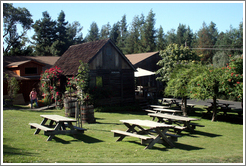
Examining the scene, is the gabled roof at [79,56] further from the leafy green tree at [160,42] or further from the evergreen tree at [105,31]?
the evergreen tree at [105,31]

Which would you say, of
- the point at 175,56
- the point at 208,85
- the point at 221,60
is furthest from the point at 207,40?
the point at 208,85

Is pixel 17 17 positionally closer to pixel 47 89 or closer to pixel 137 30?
pixel 47 89

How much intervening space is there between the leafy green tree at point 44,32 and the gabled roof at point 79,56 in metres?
28.9

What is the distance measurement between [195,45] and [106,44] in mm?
52449

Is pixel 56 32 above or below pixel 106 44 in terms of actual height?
above

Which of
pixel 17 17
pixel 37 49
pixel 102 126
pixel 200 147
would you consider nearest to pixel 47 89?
pixel 102 126

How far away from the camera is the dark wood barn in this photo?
2103 cm

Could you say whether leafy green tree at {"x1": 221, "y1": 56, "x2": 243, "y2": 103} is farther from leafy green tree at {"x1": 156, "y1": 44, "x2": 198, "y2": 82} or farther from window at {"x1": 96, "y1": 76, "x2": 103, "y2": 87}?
leafy green tree at {"x1": 156, "y1": 44, "x2": 198, "y2": 82}

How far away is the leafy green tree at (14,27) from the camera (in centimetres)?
4319

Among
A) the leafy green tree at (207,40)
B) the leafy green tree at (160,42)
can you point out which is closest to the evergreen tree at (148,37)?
the leafy green tree at (160,42)

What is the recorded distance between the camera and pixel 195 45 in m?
68.8

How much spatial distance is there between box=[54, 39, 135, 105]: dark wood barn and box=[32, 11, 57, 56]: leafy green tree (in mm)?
31379

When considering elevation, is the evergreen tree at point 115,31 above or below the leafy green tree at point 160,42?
above

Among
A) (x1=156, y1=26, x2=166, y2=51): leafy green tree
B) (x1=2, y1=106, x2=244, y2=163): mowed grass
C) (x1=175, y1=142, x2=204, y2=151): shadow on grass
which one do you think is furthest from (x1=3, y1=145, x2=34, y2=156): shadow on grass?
(x1=156, y1=26, x2=166, y2=51): leafy green tree
